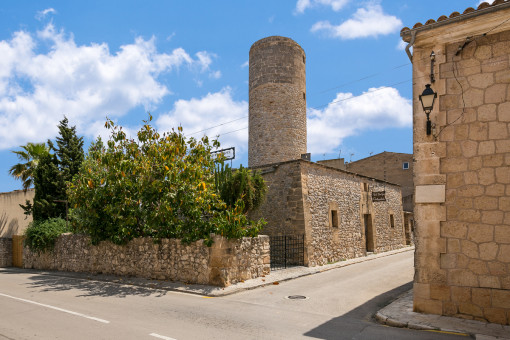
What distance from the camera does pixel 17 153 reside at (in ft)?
77.8

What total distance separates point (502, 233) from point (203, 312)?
5872 millimetres

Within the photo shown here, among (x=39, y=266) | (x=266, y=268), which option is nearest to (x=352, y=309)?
(x=266, y=268)

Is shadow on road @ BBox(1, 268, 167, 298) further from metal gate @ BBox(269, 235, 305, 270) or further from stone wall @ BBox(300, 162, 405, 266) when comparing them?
stone wall @ BBox(300, 162, 405, 266)

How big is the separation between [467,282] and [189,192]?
26.4 feet

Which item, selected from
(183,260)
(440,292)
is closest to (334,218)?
(183,260)

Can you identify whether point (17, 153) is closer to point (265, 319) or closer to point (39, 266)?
point (39, 266)

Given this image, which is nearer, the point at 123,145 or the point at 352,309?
the point at 352,309

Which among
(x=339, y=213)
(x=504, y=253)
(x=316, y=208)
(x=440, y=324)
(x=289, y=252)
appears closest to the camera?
(x=440, y=324)

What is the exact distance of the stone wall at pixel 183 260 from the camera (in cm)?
1093

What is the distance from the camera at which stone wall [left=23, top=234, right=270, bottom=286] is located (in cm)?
1093

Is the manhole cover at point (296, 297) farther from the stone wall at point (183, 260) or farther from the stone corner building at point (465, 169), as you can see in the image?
the stone corner building at point (465, 169)

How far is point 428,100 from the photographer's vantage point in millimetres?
7238

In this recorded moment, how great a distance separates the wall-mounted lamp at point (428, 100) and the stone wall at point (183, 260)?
640cm

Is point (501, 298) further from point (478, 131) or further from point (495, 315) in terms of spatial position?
point (478, 131)
